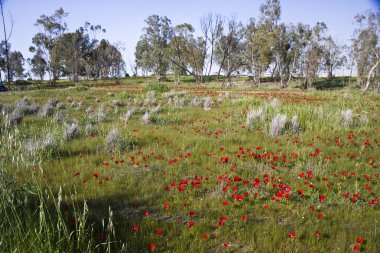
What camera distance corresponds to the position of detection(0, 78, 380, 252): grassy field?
3068mm

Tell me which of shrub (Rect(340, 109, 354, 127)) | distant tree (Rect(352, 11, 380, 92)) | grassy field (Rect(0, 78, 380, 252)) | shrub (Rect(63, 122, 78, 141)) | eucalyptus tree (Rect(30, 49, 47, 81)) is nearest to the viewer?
grassy field (Rect(0, 78, 380, 252))

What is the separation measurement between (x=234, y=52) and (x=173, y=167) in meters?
53.2

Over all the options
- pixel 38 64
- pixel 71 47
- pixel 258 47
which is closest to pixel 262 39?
pixel 258 47

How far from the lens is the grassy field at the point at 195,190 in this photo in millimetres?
3068

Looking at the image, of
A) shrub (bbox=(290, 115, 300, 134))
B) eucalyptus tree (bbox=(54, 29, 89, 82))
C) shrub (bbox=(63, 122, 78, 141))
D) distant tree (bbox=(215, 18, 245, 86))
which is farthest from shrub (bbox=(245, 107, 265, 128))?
eucalyptus tree (bbox=(54, 29, 89, 82))

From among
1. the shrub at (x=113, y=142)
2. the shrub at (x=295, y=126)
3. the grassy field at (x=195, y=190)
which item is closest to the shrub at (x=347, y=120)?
the grassy field at (x=195, y=190)

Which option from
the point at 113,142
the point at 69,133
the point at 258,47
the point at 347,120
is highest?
the point at 258,47

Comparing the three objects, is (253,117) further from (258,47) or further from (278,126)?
(258,47)

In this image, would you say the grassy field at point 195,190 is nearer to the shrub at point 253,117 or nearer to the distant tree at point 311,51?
the shrub at point 253,117

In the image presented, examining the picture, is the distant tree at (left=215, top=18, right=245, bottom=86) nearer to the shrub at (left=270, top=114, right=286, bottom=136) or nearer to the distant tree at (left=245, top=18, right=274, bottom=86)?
the distant tree at (left=245, top=18, right=274, bottom=86)

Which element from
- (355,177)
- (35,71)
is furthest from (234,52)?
(35,71)

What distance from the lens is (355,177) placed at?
16.9ft

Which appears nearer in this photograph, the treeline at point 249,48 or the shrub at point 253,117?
the shrub at point 253,117

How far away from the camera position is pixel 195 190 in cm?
446
